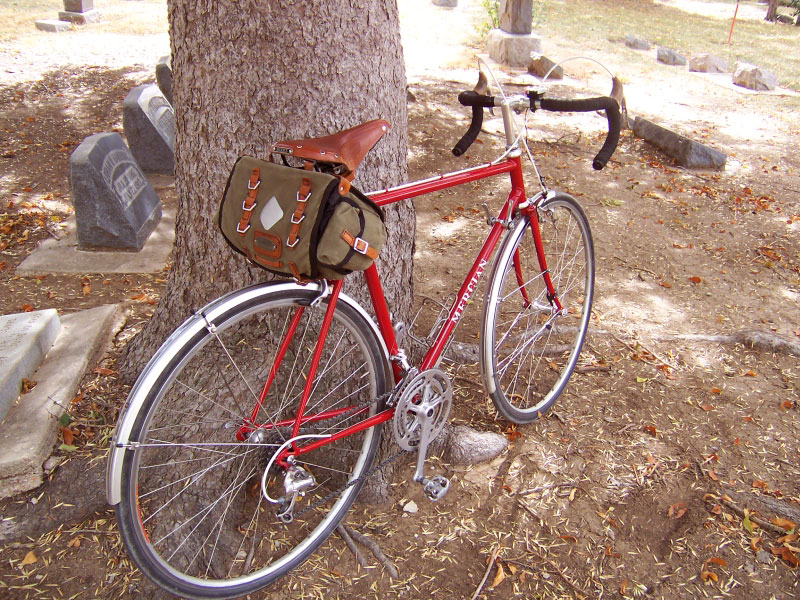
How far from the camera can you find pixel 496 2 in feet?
39.3

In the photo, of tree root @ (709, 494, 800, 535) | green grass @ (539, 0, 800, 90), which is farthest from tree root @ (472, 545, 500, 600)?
green grass @ (539, 0, 800, 90)

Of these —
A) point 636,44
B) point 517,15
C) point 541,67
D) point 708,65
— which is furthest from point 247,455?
point 636,44

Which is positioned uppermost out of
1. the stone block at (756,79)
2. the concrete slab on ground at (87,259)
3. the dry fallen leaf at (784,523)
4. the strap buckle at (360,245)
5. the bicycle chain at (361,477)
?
the strap buckle at (360,245)

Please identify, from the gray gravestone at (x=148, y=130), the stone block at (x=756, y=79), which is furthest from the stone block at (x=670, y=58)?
the gray gravestone at (x=148, y=130)

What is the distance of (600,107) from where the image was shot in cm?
215

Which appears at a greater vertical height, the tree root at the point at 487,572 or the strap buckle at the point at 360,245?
the strap buckle at the point at 360,245

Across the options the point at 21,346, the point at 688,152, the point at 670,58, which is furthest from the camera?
the point at 670,58

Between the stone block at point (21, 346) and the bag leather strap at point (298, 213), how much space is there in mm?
1681

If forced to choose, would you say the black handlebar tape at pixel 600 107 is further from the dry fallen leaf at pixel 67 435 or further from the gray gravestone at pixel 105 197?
the gray gravestone at pixel 105 197

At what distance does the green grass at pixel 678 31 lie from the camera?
13.7 metres

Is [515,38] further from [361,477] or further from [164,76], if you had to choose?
[361,477]

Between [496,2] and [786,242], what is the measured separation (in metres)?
9.09

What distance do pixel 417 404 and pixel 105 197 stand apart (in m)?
2.96

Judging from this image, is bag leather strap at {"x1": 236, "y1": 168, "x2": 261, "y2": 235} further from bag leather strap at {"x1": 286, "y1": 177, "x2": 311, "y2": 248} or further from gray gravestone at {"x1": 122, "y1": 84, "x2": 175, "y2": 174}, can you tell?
gray gravestone at {"x1": 122, "y1": 84, "x2": 175, "y2": 174}
